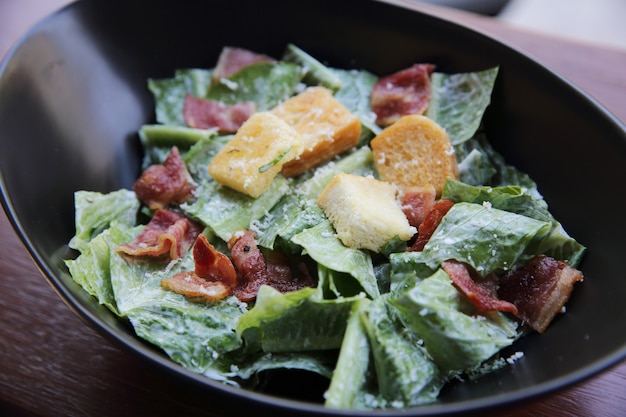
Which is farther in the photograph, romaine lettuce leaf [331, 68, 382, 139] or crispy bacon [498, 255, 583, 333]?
romaine lettuce leaf [331, 68, 382, 139]

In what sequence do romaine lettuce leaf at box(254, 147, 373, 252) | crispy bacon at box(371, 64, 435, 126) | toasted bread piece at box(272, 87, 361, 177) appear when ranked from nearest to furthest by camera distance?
romaine lettuce leaf at box(254, 147, 373, 252) → toasted bread piece at box(272, 87, 361, 177) → crispy bacon at box(371, 64, 435, 126)

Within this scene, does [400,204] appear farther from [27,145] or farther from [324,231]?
[27,145]

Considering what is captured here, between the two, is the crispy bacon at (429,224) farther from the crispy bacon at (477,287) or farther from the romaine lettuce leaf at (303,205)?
the romaine lettuce leaf at (303,205)

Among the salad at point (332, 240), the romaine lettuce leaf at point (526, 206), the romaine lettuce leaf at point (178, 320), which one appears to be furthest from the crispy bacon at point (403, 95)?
the romaine lettuce leaf at point (178, 320)

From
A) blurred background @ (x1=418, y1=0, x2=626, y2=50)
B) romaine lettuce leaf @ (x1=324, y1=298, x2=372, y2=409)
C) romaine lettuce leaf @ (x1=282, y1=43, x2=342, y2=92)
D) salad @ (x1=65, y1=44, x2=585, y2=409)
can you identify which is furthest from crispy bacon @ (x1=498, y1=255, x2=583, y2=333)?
blurred background @ (x1=418, y1=0, x2=626, y2=50)

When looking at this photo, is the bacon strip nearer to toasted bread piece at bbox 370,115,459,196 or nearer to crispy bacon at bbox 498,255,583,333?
toasted bread piece at bbox 370,115,459,196

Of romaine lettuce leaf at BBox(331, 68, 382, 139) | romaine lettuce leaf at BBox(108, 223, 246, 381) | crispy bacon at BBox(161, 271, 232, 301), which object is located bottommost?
romaine lettuce leaf at BBox(108, 223, 246, 381)
